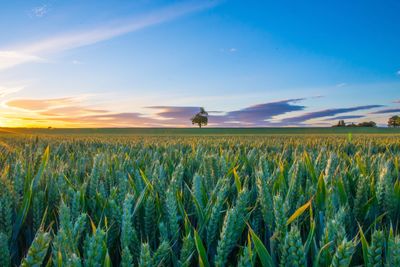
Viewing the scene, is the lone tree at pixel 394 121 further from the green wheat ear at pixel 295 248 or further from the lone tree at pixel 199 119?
the green wheat ear at pixel 295 248

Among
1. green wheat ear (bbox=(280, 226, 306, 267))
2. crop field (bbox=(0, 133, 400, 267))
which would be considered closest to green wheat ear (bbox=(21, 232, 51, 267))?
crop field (bbox=(0, 133, 400, 267))

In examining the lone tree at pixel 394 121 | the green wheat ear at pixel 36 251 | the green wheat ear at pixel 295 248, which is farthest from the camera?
the lone tree at pixel 394 121

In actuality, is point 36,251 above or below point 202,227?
above

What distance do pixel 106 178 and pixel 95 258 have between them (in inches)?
54.4

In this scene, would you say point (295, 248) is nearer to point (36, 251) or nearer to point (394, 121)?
point (36, 251)

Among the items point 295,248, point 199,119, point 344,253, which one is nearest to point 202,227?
point 295,248

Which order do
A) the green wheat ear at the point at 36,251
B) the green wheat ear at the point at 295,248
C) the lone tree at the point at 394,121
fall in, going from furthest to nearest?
the lone tree at the point at 394,121 → the green wheat ear at the point at 295,248 → the green wheat ear at the point at 36,251

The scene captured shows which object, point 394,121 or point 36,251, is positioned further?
point 394,121

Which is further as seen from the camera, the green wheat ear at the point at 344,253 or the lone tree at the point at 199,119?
the lone tree at the point at 199,119

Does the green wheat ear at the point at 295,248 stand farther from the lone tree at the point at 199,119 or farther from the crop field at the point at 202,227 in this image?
the lone tree at the point at 199,119

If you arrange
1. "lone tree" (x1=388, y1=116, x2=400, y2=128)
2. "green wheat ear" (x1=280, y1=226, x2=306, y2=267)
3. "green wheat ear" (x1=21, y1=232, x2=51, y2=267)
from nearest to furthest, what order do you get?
"green wheat ear" (x1=21, y1=232, x2=51, y2=267)
"green wheat ear" (x1=280, y1=226, x2=306, y2=267)
"lone tree" (x1=388, y1=116, x2=400, y2=128)

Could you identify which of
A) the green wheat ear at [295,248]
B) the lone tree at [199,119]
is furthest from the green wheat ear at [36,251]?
the lone tree at [199,119]

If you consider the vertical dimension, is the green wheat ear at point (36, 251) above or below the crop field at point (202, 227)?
above

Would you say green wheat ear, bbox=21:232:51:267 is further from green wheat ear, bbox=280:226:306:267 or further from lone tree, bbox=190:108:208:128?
lone tree, bbox=190:108:208:128
